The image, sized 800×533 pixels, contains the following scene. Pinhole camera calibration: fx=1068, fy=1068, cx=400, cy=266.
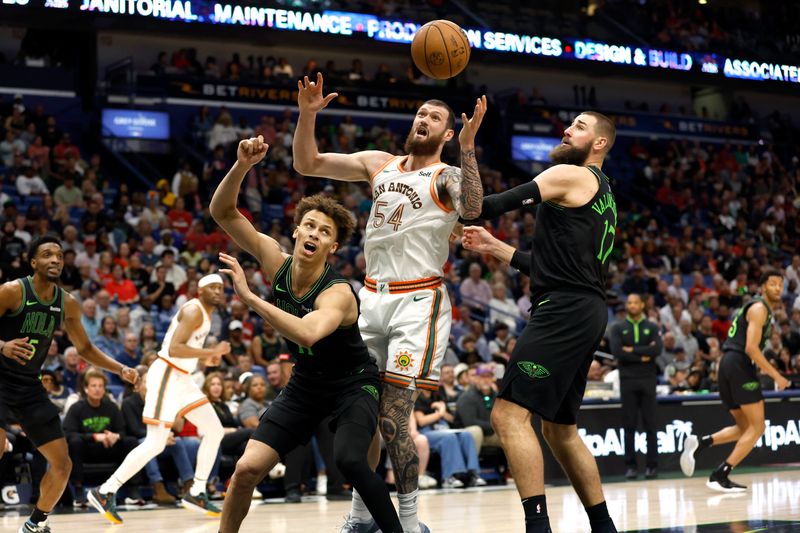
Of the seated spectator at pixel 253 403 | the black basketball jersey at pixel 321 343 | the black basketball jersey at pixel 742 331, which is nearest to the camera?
the black basketball jersey at pixel 321 343

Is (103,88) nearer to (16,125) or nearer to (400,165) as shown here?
(16,125)

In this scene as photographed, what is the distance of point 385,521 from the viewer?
525cm

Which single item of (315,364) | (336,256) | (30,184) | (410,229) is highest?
(30,184)

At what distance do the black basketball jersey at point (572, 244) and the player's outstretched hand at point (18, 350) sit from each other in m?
3.54

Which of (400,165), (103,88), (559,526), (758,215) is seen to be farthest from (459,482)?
(758,215)

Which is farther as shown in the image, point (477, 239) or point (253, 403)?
point (253, 403)

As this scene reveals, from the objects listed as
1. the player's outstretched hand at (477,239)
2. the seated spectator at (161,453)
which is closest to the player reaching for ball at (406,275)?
the player's outstretched hand at (477,239)

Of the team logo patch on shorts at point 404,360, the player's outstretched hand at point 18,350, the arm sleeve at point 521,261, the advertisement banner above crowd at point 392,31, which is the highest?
the advertisement banner above crowd at point 392,31

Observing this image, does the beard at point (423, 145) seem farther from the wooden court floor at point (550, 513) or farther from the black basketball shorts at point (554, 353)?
the wooden court floor at point (550, 513)

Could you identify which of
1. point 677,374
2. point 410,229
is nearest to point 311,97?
point 410,229

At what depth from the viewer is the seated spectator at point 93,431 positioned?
10.5 metres

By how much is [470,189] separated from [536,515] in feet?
5.71

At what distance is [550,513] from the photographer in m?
8.97

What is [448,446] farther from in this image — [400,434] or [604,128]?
[604,128]
